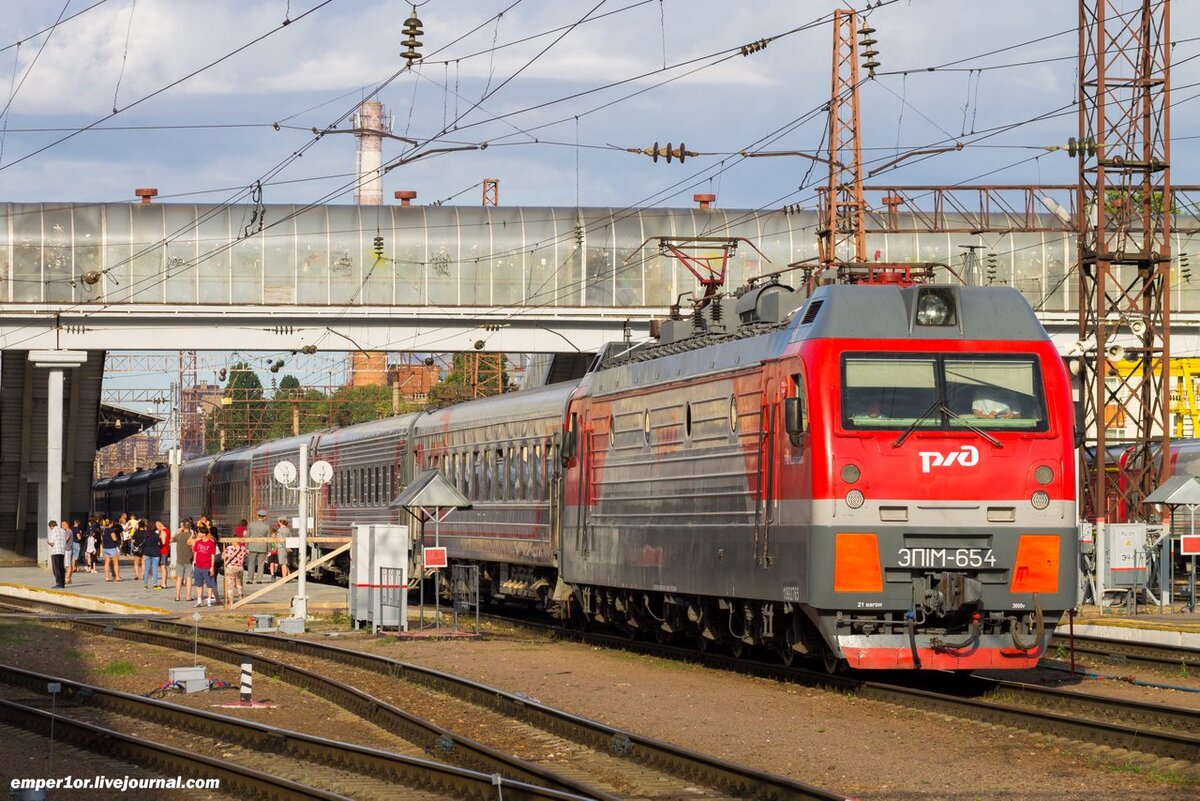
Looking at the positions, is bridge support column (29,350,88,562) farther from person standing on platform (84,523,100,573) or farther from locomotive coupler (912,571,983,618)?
locomotive coupler (912,571,983,618)

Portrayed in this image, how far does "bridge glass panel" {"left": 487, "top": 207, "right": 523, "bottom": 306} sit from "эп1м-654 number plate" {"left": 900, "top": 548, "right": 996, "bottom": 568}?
119ft

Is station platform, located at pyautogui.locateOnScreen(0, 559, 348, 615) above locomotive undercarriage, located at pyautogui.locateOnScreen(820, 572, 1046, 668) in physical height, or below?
below

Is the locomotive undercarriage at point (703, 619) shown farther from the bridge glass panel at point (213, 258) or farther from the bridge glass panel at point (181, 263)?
the bridge glass panel at point (181, 263)

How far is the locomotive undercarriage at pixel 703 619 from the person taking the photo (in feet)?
58.2

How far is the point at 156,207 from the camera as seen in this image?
169ft

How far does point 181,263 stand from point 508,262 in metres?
9.24

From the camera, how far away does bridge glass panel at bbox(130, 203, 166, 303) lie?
166ft

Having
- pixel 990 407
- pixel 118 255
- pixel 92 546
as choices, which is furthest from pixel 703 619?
pixel 92 546

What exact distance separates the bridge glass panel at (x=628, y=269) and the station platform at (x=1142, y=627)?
2433cm

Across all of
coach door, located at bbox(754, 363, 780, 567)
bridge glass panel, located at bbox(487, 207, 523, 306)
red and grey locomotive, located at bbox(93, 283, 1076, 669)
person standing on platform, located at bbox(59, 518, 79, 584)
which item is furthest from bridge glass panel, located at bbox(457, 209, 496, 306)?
coach door, located at bbox(754, 363, 780, 567)

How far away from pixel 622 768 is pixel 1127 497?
89.8ft

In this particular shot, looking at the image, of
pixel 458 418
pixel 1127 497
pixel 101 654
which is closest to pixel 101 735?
pixel 101 654

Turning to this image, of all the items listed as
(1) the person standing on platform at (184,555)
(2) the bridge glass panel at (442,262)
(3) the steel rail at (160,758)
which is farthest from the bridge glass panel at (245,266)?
(3) the steel rail at (160,758)

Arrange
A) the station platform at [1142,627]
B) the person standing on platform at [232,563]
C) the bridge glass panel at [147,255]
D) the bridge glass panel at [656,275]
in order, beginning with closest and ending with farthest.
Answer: the station platform at [1142,627]
the person standing on platform at [232,563]
the bridge glass panel at [147,255]
the bridge glass panel at [656,275]
